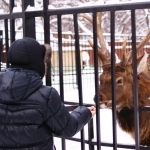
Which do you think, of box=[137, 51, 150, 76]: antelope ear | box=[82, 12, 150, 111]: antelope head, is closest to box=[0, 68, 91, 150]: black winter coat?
box=[82, 12, 150, 111]: antelope head

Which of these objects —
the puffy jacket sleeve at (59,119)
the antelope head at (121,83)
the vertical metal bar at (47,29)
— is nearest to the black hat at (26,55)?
the puffy jacket sleeve at (59,119)

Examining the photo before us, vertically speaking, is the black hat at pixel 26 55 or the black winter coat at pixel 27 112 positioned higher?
the black hat at pixel 26 55

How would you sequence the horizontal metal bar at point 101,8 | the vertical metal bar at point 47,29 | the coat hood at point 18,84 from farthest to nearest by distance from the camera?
the vertical metal bar at point 47,29 → the horizontal metal bar at point 101,8 → the coat hood at point 18,84

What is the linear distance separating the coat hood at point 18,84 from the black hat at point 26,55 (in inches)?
1.7

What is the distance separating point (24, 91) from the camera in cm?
287

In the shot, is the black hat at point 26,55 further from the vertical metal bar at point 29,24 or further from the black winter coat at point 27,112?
the vertical metal bar at point 29,24

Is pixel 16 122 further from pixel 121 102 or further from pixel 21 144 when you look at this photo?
pixel 121 102

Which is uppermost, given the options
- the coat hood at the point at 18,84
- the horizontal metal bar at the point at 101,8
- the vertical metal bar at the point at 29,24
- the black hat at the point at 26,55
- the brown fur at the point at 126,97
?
the horizontal metal bar at the point at 101,8

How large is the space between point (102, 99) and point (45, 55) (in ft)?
7.56

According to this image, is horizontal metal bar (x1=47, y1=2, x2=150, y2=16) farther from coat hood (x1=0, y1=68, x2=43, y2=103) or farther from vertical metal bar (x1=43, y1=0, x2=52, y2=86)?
coat hood (x1=0, y1=68, x2=43, y2=103)

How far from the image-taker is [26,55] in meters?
2.90

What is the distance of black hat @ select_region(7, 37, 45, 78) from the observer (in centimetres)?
290

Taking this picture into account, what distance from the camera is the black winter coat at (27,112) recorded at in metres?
2.87

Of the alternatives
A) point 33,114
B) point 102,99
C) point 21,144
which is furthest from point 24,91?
point 102,99
